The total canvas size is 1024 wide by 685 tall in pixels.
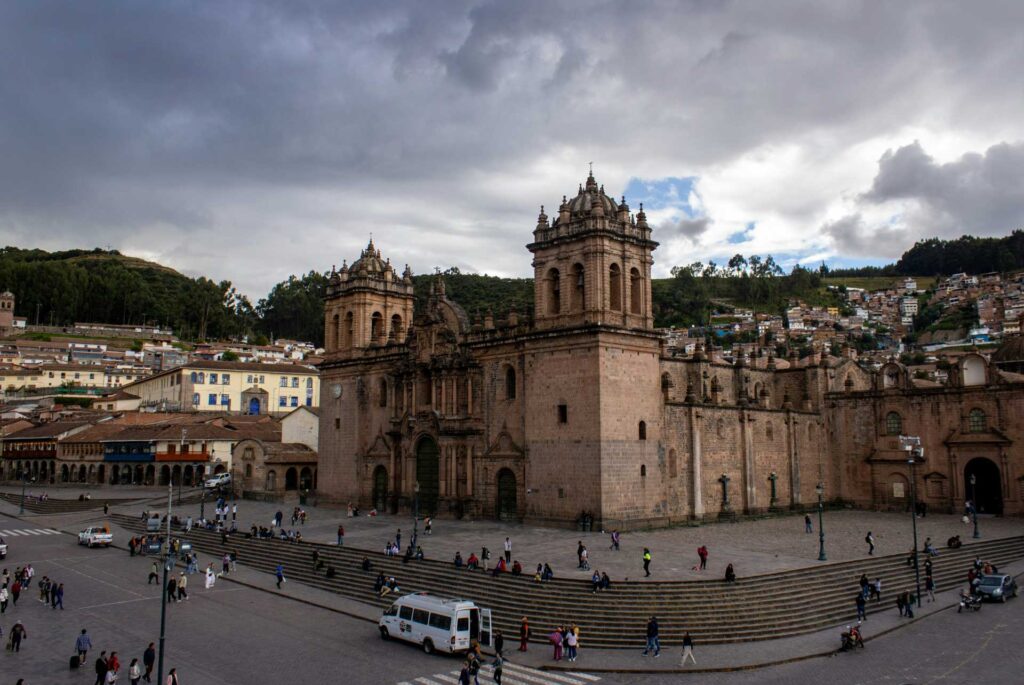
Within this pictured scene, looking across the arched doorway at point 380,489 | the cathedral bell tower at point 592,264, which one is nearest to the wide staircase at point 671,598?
the cathedral bell tower at point 592,264

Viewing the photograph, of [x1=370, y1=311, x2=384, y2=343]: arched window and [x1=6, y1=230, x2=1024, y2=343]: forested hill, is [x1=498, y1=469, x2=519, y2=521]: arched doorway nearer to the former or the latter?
[x1=370, y1=311, x2=384, y2=343]: arched window

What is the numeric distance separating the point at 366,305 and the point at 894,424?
3643 centimetres

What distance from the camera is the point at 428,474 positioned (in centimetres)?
4638

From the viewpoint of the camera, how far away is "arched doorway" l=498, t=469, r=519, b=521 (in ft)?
137

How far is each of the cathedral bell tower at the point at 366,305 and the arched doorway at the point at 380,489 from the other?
855 cm

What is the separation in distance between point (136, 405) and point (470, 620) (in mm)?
84776

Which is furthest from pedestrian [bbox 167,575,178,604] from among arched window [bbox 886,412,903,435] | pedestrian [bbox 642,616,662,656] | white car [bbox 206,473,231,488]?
arched window [bbox 886,412,903,435]

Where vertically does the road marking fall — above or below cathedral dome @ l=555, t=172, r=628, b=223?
below

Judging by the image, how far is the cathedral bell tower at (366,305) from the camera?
54500 millimetres

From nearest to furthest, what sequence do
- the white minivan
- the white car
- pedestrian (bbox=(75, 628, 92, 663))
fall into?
1. pedestrian (bbox=(75, 628, 92, 663))
2. the white minivan
3. the white car

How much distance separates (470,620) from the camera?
24000mm

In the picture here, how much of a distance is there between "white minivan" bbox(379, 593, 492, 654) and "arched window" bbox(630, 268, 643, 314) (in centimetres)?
2134

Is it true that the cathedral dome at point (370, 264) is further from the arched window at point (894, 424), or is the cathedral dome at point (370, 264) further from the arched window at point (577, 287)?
the arched window at point (894, 424)

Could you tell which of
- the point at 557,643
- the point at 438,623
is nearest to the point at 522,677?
the point at 557,643
